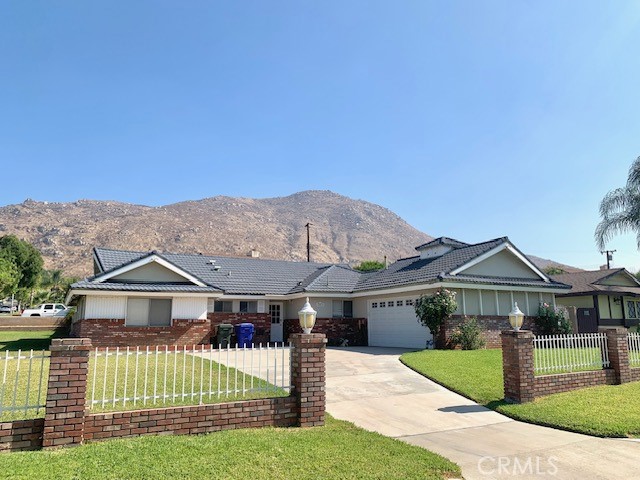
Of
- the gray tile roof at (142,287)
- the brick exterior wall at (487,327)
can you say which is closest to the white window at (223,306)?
the gray tile roof at (142,287)

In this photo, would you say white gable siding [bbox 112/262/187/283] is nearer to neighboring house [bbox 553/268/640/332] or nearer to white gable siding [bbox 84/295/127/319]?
white gable siding [bbox 84/295/127/319]

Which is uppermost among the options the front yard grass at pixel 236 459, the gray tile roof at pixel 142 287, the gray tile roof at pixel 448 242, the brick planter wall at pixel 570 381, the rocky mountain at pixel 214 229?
the rocky mountain at pixel 214 229

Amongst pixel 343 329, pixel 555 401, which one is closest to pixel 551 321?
pixel 343 329

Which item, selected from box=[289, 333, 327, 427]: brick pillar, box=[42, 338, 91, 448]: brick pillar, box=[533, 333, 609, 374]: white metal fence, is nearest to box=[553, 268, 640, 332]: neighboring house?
box=[533, 333, 609, 374]: white metal fence

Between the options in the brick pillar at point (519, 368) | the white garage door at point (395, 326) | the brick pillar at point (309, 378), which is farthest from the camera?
the white garage door at point (395, 326)

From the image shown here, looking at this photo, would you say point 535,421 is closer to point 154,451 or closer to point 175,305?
point 154,451

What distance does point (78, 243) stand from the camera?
91438mm

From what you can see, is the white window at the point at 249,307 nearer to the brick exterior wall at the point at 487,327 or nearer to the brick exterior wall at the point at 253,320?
the brick exterior wall at the point at 253,320

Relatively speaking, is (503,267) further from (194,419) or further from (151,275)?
(194,419)

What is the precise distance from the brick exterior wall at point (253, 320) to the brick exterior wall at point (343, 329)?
49.3 inches

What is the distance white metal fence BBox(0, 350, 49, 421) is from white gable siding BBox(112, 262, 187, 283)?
7.21m

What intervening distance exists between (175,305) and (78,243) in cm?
8321

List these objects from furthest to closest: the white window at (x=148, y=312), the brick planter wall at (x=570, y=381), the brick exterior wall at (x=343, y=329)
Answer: the brick exterior wall at (x=343, y=329) < the white window at (x=148, y=312) < the brick planter wall at (x=570, y=381)

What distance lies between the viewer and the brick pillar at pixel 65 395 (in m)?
5.89
